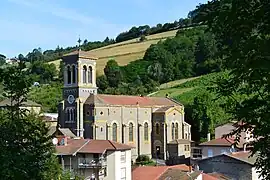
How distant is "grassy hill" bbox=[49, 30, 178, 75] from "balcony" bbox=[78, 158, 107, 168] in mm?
57354

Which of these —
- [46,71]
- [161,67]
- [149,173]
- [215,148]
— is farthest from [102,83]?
[149,173]

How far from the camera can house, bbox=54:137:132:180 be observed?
33.1 meters

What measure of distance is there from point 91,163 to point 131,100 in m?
25.0

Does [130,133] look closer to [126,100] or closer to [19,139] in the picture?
[126,100]

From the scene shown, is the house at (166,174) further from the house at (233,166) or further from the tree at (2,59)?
the tree at (2,59)

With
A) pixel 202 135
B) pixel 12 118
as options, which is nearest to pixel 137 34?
pixel 202 135

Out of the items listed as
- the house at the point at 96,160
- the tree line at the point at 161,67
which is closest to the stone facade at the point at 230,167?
the house at the point at 96,160

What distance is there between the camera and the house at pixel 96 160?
33.1 m

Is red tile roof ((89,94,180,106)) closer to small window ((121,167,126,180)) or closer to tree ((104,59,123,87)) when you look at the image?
small window ((121,167,126,180))

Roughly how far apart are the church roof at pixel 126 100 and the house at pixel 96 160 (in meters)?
18.2

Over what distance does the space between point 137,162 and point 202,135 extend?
9.97 meters

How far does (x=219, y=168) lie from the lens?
36.2 meters

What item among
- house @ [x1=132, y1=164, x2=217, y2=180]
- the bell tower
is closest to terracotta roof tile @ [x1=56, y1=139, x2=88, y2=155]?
house @ [x1=132, y1=164, x2=217, y2=180]

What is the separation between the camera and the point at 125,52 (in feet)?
335
